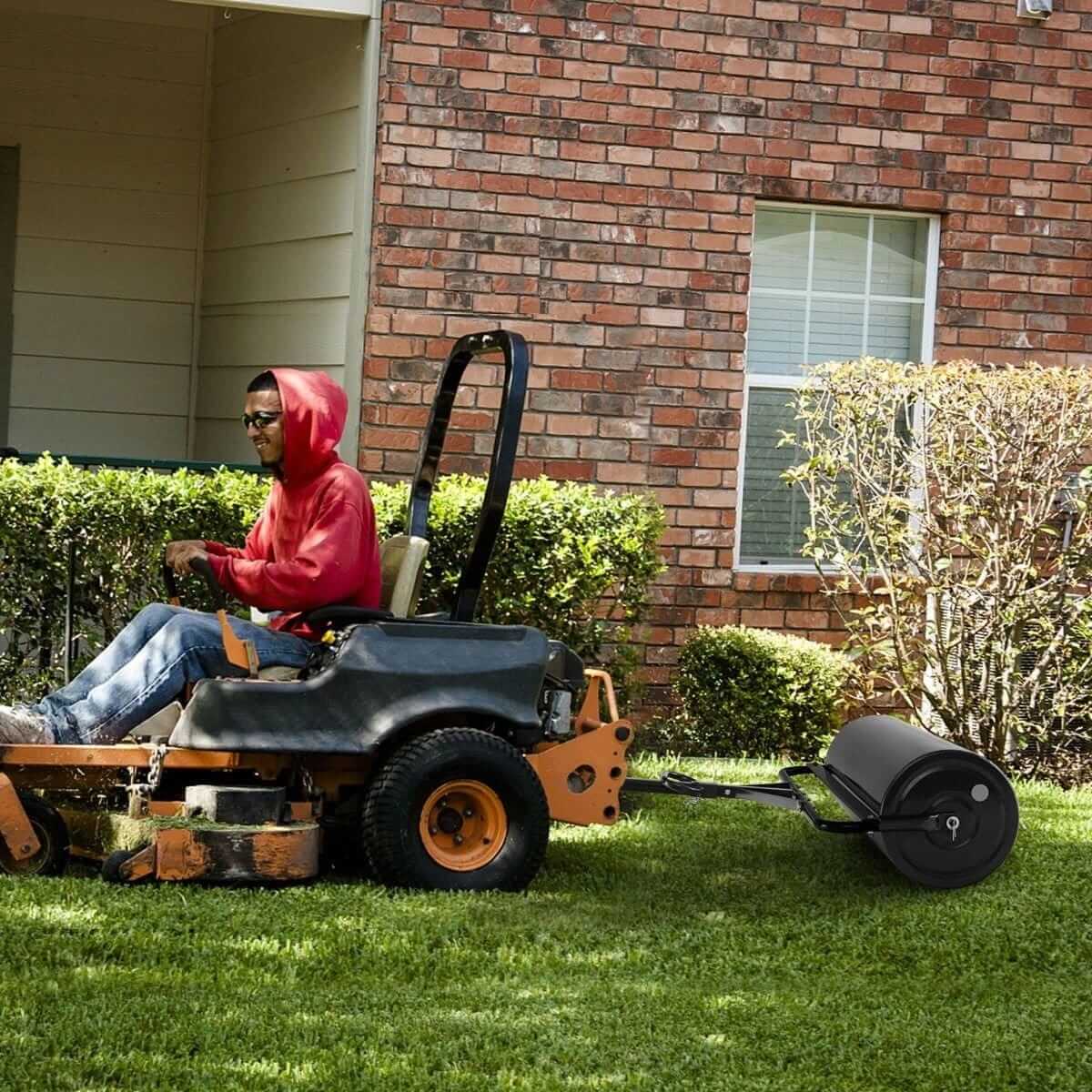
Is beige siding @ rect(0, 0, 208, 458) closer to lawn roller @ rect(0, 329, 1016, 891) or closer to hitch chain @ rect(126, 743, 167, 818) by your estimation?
lawn roller @ rect(0, 329, 1016, 891)

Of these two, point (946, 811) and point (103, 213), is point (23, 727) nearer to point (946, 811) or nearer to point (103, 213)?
point (946, 811)

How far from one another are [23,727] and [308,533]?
1.07 metres

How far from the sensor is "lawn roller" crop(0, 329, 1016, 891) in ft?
18.5

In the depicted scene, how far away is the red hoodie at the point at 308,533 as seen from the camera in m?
5.97

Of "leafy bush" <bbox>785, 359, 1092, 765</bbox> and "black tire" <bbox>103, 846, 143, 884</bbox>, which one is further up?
"leafy bush" <bbox>785, 359, 1092, 765</bbox>

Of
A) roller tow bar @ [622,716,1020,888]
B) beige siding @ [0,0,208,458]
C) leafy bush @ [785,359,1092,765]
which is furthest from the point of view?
beige siding @ [0,0,208,458]

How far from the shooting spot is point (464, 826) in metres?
5.95

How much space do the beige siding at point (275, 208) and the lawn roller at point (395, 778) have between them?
127 inches

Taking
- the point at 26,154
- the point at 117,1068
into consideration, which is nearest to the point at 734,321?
the point at 26,154

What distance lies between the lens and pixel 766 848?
6.86 metres

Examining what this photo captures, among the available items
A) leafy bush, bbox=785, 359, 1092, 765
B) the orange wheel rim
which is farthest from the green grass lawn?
leafy bush, bbox=785, 359, 1092, 765

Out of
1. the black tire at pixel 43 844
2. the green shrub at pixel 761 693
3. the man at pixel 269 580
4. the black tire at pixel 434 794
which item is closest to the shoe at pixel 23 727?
the man at pixel 269 580

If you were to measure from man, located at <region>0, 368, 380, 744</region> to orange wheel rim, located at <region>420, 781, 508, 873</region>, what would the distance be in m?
0.64

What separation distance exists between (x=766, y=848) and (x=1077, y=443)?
265 cm
